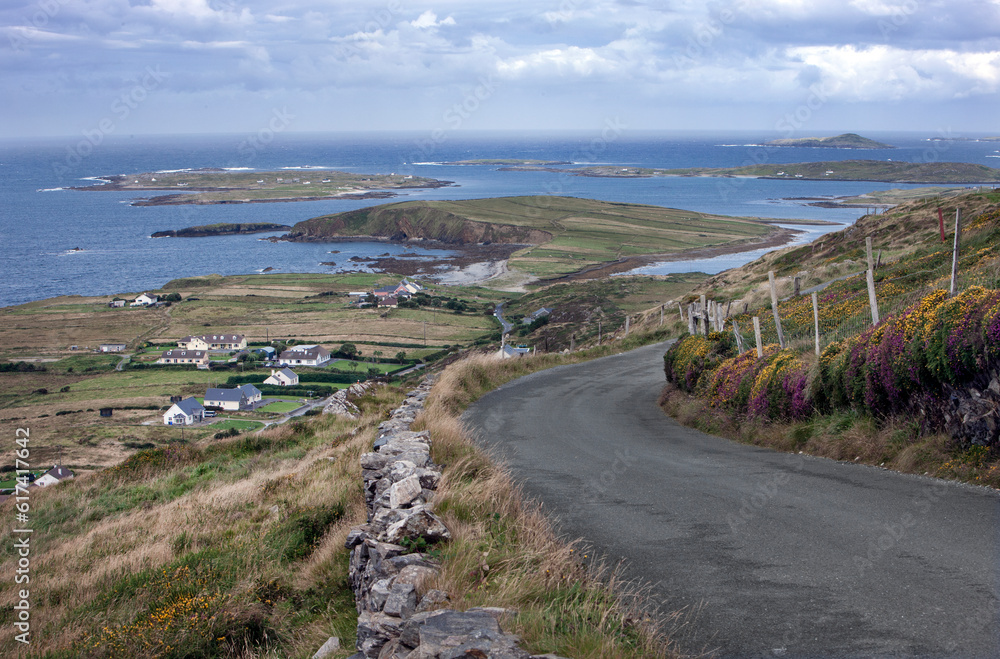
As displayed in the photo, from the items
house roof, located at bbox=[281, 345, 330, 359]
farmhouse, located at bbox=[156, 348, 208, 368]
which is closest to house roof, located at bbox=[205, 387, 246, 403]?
house roof, located at bbox=[281, 345, 330, 359]

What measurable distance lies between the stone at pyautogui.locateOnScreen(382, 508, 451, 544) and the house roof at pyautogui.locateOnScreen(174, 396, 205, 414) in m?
40.9

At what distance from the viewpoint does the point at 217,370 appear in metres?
58.1

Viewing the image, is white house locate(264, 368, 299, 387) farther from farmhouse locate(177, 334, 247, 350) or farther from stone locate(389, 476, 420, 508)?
stone locate(389, 476, 420, 508)

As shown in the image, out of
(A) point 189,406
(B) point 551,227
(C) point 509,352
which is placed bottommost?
(A) point 189,406

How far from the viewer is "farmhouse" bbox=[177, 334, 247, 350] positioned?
210ft

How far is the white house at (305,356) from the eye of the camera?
58.4m

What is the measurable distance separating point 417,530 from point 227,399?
43240mm

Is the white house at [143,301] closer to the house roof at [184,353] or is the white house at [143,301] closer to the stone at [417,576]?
the house roof at [184,353]

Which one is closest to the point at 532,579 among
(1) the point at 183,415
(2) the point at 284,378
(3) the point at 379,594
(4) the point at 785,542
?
(3) the point at 379,594

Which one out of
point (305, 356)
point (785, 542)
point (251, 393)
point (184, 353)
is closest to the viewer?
point (785, 542)

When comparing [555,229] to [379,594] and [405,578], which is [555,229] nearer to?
[405,578]

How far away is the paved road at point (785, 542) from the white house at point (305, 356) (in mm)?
48336

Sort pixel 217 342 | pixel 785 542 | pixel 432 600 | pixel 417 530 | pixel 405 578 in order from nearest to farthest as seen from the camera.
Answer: pixel 432 600, pixel 405 578, pixel 417 530, pixel 785 542, pixel 217 342

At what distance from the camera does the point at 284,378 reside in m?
52.7
